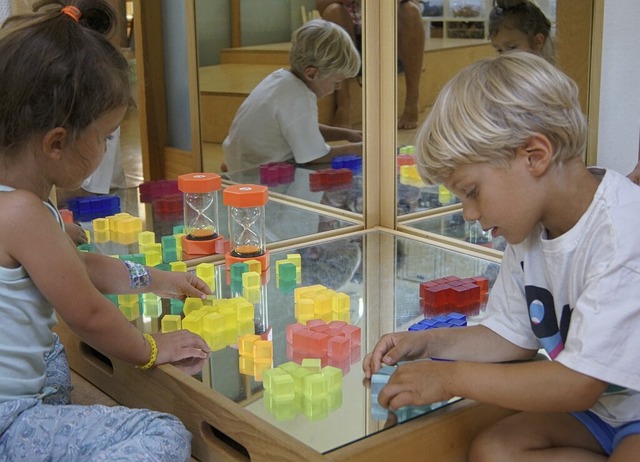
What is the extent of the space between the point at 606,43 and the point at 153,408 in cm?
83

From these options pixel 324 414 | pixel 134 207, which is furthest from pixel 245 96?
pixel 324 414

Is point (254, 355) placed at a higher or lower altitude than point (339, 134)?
lower

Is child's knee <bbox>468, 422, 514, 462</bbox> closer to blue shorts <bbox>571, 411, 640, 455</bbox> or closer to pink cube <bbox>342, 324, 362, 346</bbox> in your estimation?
blue shorts <bbox>571, 411, 640, 455</bbox>

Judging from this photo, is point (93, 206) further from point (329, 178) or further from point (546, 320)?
point (546, 320)

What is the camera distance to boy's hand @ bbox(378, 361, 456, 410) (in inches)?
34.7

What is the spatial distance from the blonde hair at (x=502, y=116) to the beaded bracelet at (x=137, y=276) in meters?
0.48

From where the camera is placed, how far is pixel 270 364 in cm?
104

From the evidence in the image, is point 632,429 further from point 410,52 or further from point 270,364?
point 410,52

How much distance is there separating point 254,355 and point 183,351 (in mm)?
85

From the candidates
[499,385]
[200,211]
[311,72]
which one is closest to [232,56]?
[311,72]

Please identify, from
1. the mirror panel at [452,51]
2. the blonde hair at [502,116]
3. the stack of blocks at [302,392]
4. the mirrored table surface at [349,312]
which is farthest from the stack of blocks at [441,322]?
the mirror panel at [452,51]

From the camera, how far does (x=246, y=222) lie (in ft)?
4.96

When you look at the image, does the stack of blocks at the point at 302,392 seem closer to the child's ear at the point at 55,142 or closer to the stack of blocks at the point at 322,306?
the stack of blocks at the point at 322,306

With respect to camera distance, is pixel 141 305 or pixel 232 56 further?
pixel 232 56
